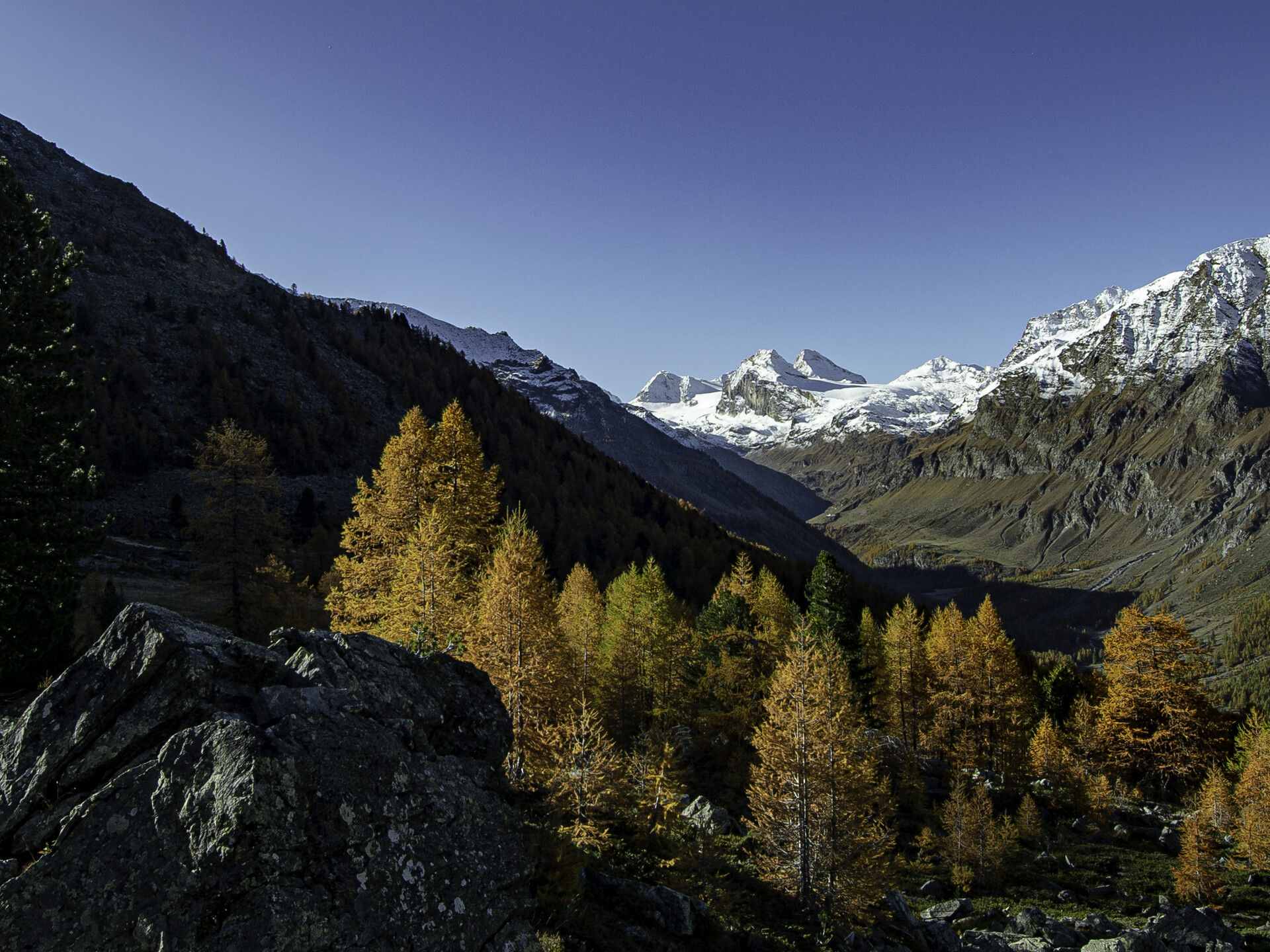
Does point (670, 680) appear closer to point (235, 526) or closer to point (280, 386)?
point (235, 526)

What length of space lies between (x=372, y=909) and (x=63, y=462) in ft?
54.7

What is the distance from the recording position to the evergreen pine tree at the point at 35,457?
51.3 ft

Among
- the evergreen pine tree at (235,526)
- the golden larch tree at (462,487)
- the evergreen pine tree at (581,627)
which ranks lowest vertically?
the evergreen pine tree at (581,627)

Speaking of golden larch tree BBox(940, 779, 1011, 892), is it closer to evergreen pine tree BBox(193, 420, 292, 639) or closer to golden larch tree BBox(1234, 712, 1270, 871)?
golden larch tree BBox(1234, 712, 1270, 871)

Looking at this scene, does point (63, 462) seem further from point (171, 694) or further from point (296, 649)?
point (171, 694)

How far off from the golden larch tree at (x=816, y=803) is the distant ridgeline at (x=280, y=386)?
59.2m

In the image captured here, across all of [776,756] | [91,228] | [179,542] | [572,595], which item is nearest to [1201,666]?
[776,756]

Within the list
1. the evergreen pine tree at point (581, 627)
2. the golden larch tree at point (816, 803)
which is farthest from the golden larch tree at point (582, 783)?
the golden larch tree at point (816, 803)

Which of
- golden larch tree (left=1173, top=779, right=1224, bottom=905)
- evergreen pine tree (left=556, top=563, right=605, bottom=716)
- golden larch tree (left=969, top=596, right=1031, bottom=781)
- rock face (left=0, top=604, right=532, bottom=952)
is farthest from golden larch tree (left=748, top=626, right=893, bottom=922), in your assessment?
golden larch tree (left=969, top=596, right=1031, bottom=781)

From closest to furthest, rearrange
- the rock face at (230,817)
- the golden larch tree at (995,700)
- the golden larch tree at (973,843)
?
the rock face at (230,817), the golden larch tree at (973,843), the golden larch tree at (995,700)

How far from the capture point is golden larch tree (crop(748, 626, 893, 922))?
74.2 feet

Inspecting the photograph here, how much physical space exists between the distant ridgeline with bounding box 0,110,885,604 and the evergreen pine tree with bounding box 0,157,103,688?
2407 inches

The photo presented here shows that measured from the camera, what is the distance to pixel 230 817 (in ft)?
22.9

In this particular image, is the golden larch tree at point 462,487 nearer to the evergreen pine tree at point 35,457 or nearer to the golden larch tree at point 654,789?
the golden larch tree at point 654,789
